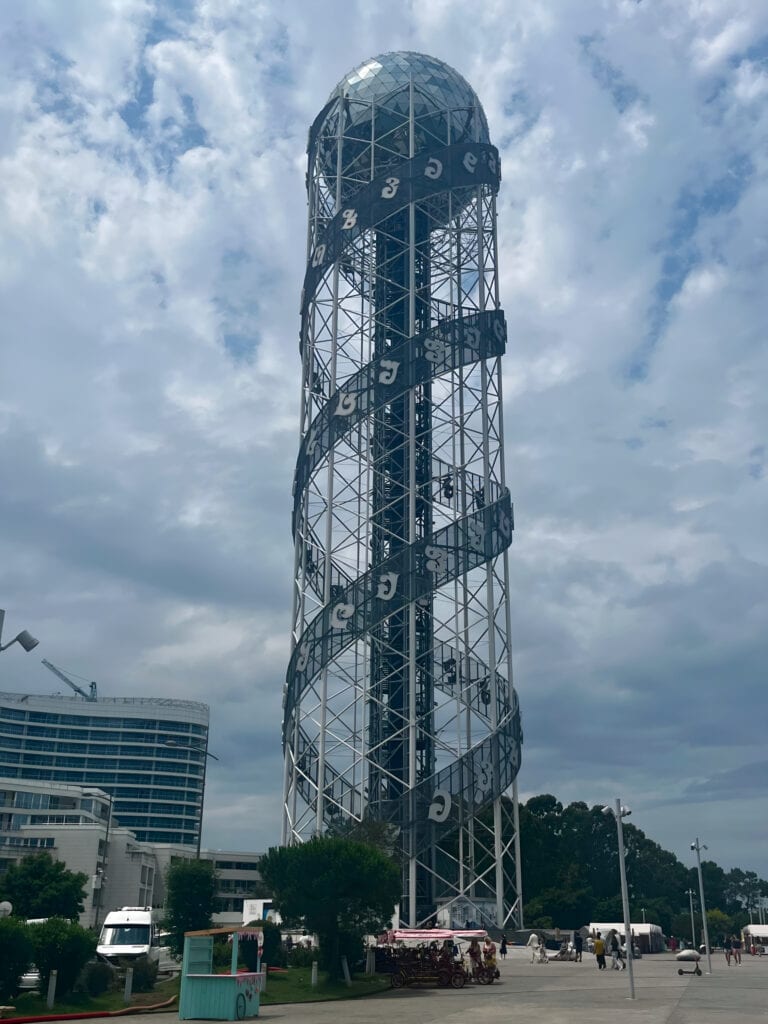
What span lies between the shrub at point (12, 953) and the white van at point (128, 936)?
13.1 meters

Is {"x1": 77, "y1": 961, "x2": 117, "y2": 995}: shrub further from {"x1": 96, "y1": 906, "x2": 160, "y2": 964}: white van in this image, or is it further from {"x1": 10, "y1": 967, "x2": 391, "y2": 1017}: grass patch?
{"x1": 96, "y1": 906, "x2": 160, "y2": 964}: white van

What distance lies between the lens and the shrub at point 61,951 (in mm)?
25172

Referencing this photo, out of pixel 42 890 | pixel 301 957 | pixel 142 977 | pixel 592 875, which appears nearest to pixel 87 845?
pixel 42 890

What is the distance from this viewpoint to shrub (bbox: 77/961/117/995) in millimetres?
26438

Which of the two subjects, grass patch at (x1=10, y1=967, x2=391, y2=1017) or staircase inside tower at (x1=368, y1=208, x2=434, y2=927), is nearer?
grass patch at (x1=10, y1=967, x2=391, y2=1017)

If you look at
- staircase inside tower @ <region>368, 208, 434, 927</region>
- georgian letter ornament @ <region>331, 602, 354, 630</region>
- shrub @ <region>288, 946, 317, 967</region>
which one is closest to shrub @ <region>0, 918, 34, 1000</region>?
shrub @ <region>288, 946, 317, 967</region>

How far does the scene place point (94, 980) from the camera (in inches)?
1043

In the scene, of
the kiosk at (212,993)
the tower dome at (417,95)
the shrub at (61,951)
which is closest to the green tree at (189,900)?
the shrub at (61,951)

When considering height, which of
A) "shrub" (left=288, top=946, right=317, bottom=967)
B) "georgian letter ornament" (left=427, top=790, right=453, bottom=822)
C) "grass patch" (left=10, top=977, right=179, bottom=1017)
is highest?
"georgian letter ornament" (left=427, top=790, right=453, bottom=822)

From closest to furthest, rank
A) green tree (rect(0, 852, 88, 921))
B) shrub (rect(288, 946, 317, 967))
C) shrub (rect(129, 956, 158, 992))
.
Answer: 1. shrub (rect(129, 956, 158, 992))
2. shrub (rect(288, 946, 317, 967))
3. green tree (rect(0, 852, 88, 921))

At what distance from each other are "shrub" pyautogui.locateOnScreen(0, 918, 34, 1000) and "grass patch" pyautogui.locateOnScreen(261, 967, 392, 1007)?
5856 mm

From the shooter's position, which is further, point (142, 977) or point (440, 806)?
point (440, 806)

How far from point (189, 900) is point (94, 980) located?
14.0m

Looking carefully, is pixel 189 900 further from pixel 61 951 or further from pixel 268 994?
pixel 61 951
